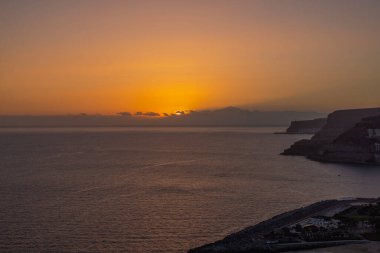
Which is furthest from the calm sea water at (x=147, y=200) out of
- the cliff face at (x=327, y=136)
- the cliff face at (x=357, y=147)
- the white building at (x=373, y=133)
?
the cliff face at (x=327, y=136)

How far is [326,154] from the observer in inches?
5108

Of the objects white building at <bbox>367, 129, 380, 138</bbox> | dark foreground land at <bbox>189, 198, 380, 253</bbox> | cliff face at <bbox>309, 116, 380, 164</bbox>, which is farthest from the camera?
white building at <bbox>367, 129, 380, 138</bbox>

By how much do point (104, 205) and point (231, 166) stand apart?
58183 mm

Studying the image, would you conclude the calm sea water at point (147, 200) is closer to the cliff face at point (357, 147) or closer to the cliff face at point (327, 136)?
the cliff face at point (357, 147)

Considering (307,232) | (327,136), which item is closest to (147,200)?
(307,232)

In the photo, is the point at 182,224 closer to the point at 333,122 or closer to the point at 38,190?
the point at 38,190

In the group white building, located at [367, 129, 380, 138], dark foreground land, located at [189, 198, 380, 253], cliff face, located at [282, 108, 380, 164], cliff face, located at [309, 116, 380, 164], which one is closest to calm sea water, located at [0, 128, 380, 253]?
dark foreground land, located at [189, 198, 380, 253]

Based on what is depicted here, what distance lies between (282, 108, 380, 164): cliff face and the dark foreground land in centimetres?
8088

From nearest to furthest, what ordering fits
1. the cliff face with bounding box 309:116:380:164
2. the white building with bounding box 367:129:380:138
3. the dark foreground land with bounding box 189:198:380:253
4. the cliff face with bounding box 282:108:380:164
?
the dark foreground land with bounding box 189:198:380:253
the cliff face with bounding box 309:116:380:164
the white building with bounding box 367:129:380:138
the cliff face with bounding box 282:108:380:164

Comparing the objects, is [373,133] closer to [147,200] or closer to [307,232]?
[147,200]

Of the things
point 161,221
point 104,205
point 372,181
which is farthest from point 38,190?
point 372,181

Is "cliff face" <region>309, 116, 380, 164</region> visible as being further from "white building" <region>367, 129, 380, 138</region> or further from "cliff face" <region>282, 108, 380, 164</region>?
"cliff face" <region>282, 108, 380, 164</region>

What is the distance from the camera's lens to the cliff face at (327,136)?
5649 inches

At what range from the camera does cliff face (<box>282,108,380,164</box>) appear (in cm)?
14348
